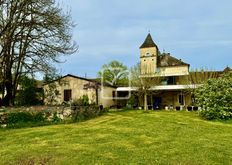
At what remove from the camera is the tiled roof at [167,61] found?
49.3 metres

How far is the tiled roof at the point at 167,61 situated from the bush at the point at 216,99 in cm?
2119

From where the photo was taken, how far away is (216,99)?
85.8ft

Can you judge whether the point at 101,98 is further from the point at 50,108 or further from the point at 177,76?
the point at 50,108

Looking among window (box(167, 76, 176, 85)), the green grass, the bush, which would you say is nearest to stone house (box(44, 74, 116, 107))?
window (box(167, 76, 176, 85))

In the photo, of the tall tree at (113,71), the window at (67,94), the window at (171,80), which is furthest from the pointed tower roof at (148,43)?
the window at (67,94)

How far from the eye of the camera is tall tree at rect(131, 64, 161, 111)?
1487 inches

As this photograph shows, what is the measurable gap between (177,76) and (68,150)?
36.0 m

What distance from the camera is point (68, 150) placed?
40.3 feet

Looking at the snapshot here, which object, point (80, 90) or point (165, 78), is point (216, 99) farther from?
point (165, 78)

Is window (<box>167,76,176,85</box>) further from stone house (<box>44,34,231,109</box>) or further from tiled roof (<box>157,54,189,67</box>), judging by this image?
tiled roof (<box>157,54,189,67</box>)

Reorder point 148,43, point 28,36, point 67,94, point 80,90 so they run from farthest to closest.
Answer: point 148,43 < point 67,94 < point 80,90 < point 28,36

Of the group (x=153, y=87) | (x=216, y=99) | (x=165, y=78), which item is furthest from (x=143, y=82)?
(x=216, y=99)

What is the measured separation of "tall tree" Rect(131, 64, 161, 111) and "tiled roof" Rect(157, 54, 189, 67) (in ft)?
22.1

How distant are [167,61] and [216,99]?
82.2 ft
